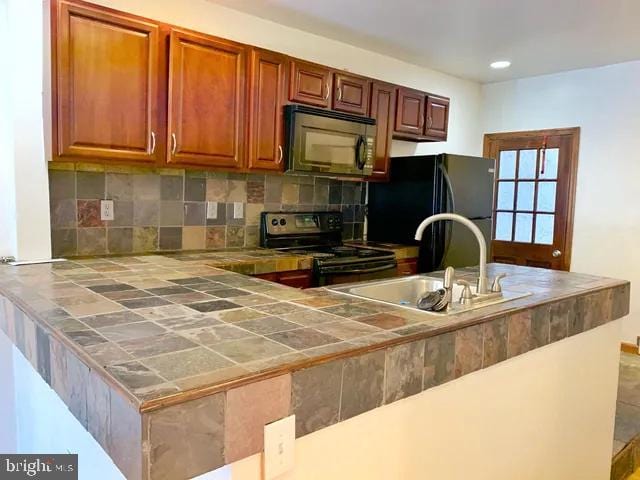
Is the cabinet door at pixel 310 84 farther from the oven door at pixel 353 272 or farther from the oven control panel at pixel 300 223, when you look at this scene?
the oven door at pixel 353 272

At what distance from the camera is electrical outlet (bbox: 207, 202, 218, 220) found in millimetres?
3172

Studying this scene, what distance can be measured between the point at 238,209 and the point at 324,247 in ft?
2.23

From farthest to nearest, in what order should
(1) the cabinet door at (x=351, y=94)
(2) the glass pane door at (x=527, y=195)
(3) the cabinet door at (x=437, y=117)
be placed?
(2) the glass pane door at (x=527, y=195) < (3) the cabinet door at (x=437, y=117) < (1) the cabinet door at (x=351, y=94)

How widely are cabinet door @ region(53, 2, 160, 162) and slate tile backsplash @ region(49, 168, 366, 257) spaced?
33cm

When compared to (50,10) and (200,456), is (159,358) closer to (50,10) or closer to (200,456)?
(200,456)

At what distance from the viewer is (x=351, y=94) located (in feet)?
11.5

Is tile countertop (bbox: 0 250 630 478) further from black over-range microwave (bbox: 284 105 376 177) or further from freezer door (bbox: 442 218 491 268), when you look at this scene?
freezer door (bbox: 442 218 491 268)

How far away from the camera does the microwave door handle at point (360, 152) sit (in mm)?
3479

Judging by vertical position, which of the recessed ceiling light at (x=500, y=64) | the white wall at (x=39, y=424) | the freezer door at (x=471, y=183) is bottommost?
the white wall at (x=39, y=424)

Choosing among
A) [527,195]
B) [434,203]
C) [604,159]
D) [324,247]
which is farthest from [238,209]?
[604,159]

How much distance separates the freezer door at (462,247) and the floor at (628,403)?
1334mm

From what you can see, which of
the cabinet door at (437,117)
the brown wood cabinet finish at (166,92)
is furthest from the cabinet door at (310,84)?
the cabinet door at (437,117)

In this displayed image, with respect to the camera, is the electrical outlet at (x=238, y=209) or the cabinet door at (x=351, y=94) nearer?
the electrical outlet at (x=238, y=209)

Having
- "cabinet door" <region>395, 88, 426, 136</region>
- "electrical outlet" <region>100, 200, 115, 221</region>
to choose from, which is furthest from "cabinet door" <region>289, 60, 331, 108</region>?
"electrical outlet" <region>100, 200, 115, 221</region>
